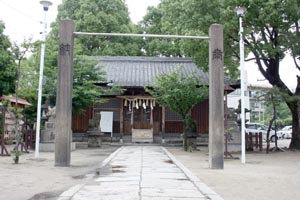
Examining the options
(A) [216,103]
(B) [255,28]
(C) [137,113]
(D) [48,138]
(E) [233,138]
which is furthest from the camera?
(C) [137,113]

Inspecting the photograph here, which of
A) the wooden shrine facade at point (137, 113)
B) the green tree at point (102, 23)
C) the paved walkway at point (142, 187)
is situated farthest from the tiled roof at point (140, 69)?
the paved walkway at point (142, 187)

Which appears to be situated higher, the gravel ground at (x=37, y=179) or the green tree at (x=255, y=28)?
the green tree at (x=255, y=28)

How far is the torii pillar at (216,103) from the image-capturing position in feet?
38.3

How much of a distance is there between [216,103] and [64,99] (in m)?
5.22

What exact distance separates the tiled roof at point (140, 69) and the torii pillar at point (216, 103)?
1211 cm

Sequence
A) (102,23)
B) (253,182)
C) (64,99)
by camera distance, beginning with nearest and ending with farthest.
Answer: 1. (253,182)
2. (64,99)
3. (102,23)

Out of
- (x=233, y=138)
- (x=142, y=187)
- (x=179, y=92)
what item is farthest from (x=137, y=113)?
(x=142, y=187)

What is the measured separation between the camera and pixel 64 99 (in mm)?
Result: 11703

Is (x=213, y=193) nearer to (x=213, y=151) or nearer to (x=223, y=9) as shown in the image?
(x=213, y=151)

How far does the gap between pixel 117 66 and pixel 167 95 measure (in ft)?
37.4

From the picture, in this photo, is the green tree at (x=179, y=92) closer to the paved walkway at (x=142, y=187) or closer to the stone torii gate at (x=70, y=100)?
the stone torii gate at (x=70, y=100)

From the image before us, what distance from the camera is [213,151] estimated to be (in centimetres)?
1167

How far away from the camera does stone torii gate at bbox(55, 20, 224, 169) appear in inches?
456

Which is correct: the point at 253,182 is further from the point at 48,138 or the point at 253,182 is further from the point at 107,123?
the point at 107,123
